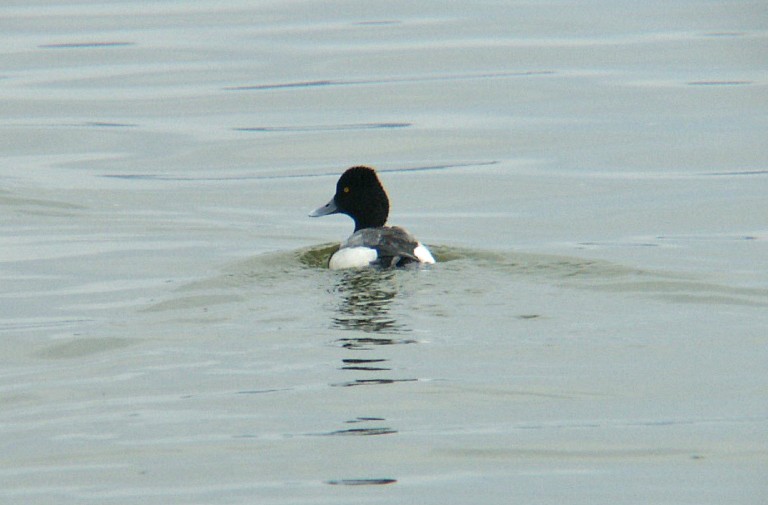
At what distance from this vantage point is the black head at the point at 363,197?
12.7 m

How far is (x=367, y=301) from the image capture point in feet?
34.0

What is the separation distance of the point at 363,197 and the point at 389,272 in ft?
5.59

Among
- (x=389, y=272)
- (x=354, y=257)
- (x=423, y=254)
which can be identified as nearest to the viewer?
(x=389, y=272)

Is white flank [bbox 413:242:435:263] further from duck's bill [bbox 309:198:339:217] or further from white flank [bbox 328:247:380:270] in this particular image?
duck's bill [bbox 309:198:339:217]

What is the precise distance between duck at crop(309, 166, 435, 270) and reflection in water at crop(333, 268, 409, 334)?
0.15 metres

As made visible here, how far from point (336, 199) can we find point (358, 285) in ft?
7.48

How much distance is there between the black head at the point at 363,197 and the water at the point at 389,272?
1.91 ft

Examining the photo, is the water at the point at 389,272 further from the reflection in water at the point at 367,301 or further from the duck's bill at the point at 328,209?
the duck's bill at the point at 328,209

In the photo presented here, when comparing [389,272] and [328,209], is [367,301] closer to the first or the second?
[389,272]

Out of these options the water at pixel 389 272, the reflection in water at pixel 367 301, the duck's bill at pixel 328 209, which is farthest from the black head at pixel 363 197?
the reflection in water at pixel 367 301

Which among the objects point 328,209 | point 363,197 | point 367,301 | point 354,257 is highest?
point 363,197

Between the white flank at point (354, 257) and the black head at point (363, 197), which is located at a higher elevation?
the black head at point (363, 197)

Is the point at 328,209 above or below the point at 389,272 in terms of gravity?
above

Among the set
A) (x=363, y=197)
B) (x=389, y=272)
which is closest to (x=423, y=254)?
(x=389, y=272)
